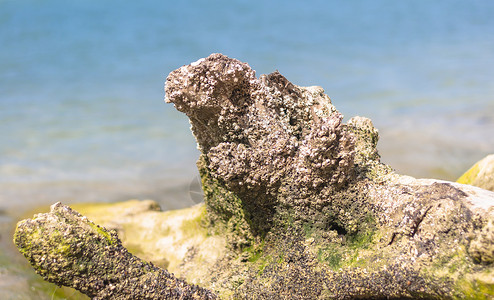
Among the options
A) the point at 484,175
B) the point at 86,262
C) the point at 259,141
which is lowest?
the point at 86,262

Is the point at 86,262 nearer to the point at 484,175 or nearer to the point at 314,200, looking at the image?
the point at 314,200

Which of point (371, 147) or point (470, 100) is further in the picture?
point (470, 100)

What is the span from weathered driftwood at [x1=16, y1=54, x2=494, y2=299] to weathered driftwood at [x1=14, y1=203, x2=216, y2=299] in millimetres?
21

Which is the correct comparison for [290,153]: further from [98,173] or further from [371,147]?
[98,173]

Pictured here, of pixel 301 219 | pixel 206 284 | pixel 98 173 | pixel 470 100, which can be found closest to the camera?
pixel 301 219

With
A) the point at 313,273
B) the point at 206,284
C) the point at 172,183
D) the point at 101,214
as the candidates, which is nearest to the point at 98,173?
the point at 172,183

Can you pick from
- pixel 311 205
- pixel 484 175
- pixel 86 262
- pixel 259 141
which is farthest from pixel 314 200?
pixel 484 175

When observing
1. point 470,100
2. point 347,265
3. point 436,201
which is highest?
point 470,100

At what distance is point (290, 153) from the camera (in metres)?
2.25

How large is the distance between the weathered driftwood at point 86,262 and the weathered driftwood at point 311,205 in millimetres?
21

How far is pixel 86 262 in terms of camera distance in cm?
203

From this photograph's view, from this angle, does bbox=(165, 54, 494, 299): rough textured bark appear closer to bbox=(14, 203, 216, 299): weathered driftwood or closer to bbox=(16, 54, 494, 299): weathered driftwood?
bbox=(16, 54, 494, 299): weathered driftwood

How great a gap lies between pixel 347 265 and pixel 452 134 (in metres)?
5.57

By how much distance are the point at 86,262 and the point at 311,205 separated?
1.04 metres
